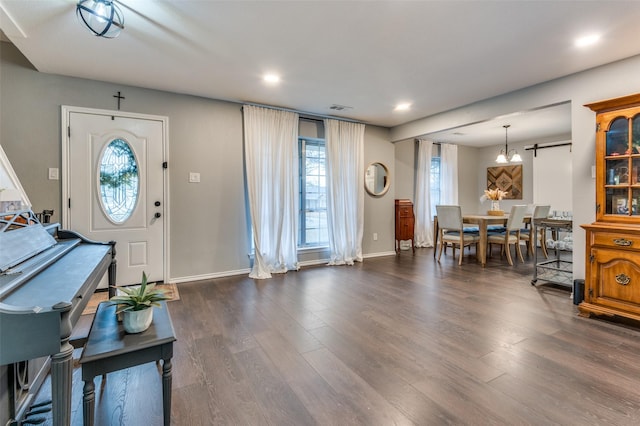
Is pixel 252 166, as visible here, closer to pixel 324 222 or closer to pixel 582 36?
pixel 324 222

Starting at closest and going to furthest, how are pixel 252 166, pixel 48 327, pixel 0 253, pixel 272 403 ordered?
pixel 48 327 → pixel 0 253 → pixel 272 403 → pixel 252 166

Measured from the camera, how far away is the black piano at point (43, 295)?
3.12 feet

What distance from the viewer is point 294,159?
4492 mm

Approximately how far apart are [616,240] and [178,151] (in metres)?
4.58

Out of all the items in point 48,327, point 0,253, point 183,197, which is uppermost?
point 183,197

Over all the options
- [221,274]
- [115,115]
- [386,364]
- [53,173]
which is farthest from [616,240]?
[53,173]

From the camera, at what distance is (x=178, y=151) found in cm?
384

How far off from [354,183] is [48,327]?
4467 mm

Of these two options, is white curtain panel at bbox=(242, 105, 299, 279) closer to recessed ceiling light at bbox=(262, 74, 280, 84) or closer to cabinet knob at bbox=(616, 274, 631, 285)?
recessed ceiling light at bbox=(262, 74, 280, 84)

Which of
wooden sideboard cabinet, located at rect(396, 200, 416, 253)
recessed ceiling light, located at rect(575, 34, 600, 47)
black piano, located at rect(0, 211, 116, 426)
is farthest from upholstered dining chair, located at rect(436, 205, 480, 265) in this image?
black piano, located at rect(0, 211, 116, 426)

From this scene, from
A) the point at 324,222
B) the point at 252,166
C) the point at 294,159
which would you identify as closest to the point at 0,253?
the point at 252,166

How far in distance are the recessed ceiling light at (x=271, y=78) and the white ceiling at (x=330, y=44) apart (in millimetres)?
93

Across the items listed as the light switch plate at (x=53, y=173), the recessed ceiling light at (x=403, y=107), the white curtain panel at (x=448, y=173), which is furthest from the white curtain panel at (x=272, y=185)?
the white curtain panel at (x=448, y=173)

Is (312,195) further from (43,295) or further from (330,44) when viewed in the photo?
(43,295)
